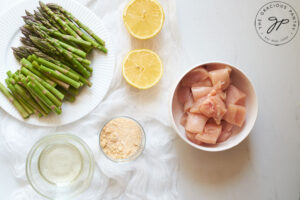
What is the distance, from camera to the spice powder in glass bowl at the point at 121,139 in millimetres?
2084

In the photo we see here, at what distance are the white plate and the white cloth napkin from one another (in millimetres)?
56

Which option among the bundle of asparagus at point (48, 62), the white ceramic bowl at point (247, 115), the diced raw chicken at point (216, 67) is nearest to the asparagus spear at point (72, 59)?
the bundle of asparagus at point (48, 62)

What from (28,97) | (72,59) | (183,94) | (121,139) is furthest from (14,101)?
(183,94)

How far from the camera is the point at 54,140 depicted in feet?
6.89

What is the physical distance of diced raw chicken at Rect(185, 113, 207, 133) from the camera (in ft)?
6.57

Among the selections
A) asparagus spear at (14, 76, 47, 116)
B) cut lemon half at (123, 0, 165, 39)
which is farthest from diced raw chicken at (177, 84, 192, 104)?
asparagus spear at (14, 76, 47, 116)

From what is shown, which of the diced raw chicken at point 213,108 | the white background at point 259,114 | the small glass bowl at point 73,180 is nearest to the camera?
the diced raw chicken at point 213,108

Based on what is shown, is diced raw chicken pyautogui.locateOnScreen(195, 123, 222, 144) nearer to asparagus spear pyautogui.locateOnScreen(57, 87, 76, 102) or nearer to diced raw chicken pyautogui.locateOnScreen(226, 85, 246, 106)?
diced raw chicken pyautogui.locateOnScreen(226, 85, 246, 106)

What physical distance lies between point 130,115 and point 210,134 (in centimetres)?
57

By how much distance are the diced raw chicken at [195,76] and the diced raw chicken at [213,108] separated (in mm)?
168

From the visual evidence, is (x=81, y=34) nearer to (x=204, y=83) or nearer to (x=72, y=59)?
(x=72, y=59)

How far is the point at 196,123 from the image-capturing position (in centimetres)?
201

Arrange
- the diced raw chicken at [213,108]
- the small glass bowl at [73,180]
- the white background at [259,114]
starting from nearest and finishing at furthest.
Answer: the diced raw chicken at [213,108] < the small glass bowl at [73,180] < the white background at [259,114]

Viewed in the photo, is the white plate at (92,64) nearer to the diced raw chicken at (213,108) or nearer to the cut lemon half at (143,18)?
the cut lemon half at (143,18)
